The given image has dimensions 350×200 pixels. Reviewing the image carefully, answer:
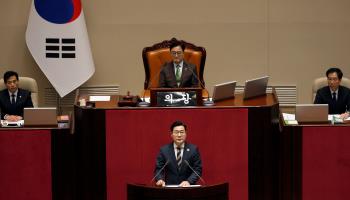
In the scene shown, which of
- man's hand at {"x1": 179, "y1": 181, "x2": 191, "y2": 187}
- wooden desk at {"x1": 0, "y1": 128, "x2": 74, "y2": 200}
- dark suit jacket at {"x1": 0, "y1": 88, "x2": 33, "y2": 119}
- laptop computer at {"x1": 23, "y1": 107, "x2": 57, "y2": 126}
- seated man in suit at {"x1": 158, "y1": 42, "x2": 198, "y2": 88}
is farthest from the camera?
dark suit jacket at {"x1": 0, "y1": 88, "x2": 33, "y2": 119}

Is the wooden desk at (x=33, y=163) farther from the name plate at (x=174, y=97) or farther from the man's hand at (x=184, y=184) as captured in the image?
the man's hand at (x=184, y=184)

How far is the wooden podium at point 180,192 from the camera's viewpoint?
16.2ft

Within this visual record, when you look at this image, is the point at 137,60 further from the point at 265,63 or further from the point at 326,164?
the point at 326,164

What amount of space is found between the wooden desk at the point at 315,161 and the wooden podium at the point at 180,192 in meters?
1.79

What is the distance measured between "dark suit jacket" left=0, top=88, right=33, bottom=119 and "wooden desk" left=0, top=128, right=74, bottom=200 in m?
1.47

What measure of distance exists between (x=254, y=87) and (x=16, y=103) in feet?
8.21

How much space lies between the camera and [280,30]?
33.1 ft

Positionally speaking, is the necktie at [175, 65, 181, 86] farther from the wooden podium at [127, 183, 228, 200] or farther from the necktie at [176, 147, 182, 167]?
the wooden podium at [127, 183, 228, 200]

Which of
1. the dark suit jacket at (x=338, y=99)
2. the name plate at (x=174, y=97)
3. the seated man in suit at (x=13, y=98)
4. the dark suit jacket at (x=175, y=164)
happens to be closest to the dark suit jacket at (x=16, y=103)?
the seated man in suit at (x=13, y=98)

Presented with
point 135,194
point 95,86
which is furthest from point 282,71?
point 135,194

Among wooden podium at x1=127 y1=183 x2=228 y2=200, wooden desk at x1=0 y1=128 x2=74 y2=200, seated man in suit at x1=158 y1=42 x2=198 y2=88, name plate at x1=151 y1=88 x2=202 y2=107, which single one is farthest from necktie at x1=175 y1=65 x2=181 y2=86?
wooden podium at x1=127 y1=183 x2=228 y2=200

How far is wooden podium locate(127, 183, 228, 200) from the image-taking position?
4938 mm

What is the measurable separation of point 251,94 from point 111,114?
4.92ft

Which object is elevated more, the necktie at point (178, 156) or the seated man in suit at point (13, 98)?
the seated man in suit at point (13, 98)
